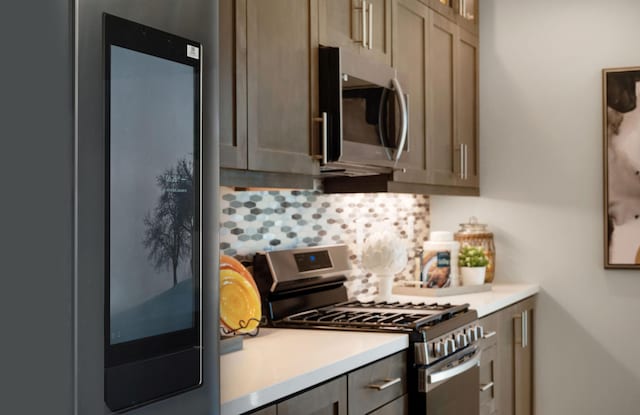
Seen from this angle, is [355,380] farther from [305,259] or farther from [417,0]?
[417,0]

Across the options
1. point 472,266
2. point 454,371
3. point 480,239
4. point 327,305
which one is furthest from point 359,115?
point 480,239

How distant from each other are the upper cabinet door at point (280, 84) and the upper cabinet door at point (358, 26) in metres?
0.09

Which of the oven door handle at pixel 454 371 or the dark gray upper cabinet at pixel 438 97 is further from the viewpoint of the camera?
the dark gray upper cabinet at pixel 438 97

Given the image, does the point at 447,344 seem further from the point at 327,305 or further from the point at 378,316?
the point at 327,305

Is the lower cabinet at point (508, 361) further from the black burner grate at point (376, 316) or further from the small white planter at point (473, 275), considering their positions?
the black burner grate at point (376, 316)

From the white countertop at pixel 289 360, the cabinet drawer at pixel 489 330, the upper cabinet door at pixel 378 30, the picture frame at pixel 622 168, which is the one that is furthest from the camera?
the picture frame at pixel 622 168

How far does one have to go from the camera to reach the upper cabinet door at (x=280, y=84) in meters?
2.20

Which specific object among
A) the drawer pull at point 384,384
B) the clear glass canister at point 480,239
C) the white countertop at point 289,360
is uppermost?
the clear glass canister at point 480,239

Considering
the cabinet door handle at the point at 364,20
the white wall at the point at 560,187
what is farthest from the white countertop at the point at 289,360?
the white wall at the point at 560,187

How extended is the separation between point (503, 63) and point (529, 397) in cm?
167

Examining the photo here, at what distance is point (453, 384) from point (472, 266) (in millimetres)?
1083

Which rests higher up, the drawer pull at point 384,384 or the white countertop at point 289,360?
the white countertop at point 289,360

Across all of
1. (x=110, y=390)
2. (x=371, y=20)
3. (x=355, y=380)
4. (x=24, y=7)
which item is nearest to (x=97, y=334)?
(x=110, y=390)

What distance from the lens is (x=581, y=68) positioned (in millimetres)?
3861
